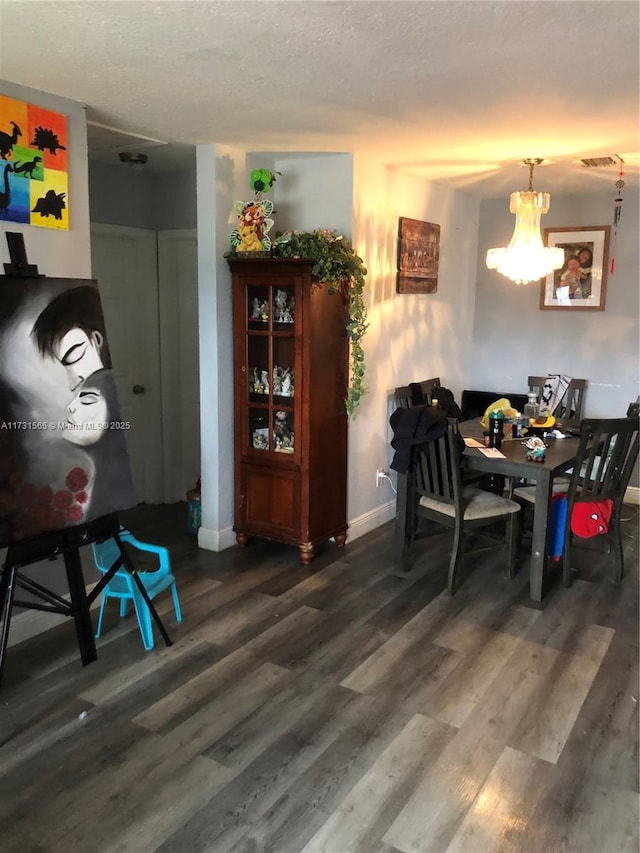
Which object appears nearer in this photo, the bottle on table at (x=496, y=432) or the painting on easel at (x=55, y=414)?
the painting on easel at (x=55, y=414)

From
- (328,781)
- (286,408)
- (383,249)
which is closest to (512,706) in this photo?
(328,781)

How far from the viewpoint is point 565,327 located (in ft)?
18.0

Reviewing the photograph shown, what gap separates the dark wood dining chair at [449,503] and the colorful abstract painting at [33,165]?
7.07ft

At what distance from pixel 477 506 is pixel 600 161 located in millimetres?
2203

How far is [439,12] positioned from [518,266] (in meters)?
2.14

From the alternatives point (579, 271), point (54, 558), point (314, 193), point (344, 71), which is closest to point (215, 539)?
point (54, 558)

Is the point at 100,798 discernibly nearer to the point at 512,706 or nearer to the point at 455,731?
the point at 455,731

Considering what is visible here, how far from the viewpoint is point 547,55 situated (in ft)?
7.58

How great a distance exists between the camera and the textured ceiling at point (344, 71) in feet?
6.64

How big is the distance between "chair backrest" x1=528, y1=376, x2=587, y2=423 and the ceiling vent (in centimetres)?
167

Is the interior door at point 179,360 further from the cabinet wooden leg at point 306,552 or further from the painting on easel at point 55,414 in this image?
the painting on easel at point 55,414

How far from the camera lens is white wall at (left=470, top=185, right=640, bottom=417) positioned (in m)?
5.18

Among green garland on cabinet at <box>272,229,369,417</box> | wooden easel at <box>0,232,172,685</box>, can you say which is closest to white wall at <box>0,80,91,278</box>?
wooden easel at <box>0,232,172,685</box>

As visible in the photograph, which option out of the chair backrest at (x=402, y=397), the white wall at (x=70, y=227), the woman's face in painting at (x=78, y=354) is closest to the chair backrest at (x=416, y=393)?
the chair backrest at (x=402, y=397)
